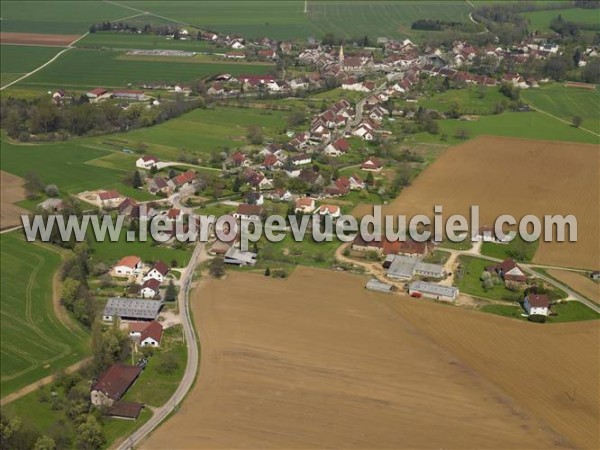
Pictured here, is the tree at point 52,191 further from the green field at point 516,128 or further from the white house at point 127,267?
the green field at point 516,128

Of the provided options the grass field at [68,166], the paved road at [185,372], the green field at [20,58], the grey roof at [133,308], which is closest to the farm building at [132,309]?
the grey roof at [133,308]

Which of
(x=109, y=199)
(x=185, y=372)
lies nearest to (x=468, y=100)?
(x=109, y=199)

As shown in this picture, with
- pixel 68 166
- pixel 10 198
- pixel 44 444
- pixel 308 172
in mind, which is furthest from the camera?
pixel 68 166

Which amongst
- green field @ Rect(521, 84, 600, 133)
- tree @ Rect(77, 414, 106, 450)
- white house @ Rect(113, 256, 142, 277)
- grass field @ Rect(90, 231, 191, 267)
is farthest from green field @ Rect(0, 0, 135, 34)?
tree @ Rect(77, 414, 106, 450)

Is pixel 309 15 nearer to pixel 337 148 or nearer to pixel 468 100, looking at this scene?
pixel 468 100

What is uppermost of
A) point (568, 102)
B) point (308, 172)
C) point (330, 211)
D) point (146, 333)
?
Result: point (568, 102)

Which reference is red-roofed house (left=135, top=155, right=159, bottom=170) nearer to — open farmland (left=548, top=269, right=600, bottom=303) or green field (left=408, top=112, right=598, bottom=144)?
green field (left=408, top=112, right=598, bottom=144)

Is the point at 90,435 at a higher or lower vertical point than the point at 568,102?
lower
